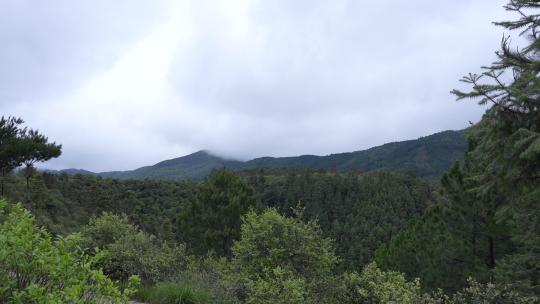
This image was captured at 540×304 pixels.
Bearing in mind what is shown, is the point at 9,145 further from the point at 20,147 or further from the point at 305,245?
the point at 305,245

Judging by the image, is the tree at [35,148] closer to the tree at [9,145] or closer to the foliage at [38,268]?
the tree at [9,145]

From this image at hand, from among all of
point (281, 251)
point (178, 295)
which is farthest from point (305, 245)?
point (178, 295)

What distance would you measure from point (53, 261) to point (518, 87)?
20.3ft

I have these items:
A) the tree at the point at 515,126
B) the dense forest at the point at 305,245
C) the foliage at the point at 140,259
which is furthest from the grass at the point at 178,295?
the tree at the point at 515,126

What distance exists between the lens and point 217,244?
29.4m

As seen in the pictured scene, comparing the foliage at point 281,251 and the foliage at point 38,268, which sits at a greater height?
the foliage at point 38,268

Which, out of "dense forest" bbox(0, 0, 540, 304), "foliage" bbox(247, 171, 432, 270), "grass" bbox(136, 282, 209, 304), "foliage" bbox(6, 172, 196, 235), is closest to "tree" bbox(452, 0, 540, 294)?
"dense forest" bbox(0, 0, 540, 304)

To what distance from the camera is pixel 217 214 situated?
29734 mm

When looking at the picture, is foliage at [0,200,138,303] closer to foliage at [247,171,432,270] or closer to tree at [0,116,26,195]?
tree at [0,116,26,195]

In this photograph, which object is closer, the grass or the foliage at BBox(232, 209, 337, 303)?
the grass

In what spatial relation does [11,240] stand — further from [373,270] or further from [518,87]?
[373,270]

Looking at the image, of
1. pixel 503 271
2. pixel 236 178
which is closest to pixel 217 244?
pixel 236 178

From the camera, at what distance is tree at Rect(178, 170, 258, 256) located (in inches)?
1152

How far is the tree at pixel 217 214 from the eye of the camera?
1152 inches
